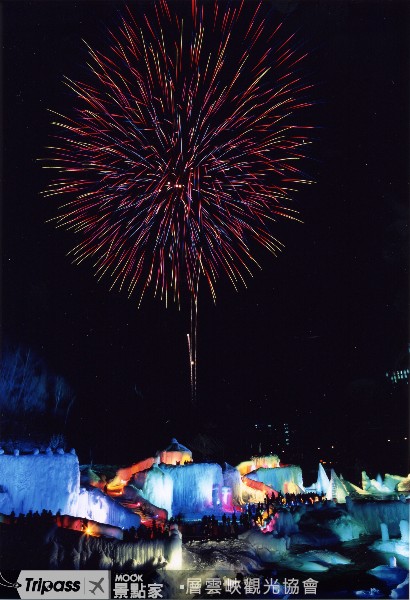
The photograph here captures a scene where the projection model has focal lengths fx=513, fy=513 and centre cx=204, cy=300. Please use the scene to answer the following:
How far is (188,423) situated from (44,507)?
46.5 m

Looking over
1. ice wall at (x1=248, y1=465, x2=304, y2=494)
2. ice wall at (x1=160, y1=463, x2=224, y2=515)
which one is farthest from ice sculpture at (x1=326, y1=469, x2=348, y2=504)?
ice wall at (x1=160, y1=463, x2=224, y2=515)

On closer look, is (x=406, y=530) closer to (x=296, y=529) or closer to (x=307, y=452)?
(x=296, y=529)


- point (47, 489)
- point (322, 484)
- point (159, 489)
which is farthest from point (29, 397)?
point (322, 484)

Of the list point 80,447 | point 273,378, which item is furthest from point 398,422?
point 80,447

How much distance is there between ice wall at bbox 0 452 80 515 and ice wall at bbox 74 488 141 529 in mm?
660

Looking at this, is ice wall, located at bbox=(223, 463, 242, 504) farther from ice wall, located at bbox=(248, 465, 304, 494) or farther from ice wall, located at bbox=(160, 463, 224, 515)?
ice wall, located at bbox=(248, 465, 304, 494)

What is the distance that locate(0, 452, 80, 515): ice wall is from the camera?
21906 millimetres

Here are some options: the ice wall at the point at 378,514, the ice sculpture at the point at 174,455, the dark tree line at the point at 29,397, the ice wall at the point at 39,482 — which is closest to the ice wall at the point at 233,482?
the ice sculpture at the point at 174,455

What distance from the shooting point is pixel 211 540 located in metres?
22.3

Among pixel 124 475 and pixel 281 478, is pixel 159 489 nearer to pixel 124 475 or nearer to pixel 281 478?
pixel 124 475

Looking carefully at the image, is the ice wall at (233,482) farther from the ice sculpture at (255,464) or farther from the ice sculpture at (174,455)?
the ice sculpture at (255,464)

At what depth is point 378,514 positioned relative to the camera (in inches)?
1105

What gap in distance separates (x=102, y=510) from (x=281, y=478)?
19504 millimetres

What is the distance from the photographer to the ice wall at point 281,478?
130 ft
